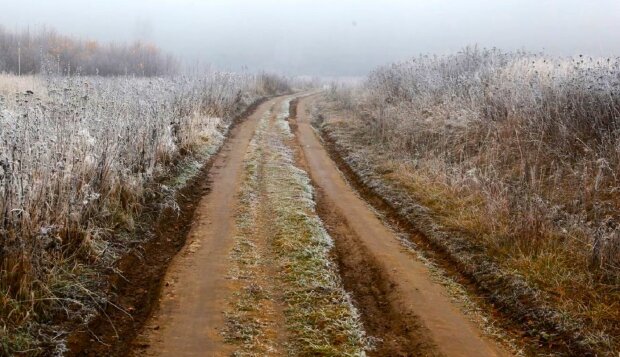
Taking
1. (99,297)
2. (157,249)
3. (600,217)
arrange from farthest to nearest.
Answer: (600,217)
(157,249)
(99,297)

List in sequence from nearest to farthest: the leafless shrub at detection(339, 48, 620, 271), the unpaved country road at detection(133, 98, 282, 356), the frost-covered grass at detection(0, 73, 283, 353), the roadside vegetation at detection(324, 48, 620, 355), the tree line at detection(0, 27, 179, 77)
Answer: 1. the unpaved country road at detection(133, 98, 282, 356)
2. the frost-covered grass at detection(0, 73, 283, 353)
3. the roadside vegetation at detection(324, 48, 620, 355)
4. the leafless shrub at detection(339, 48, 620, 271)
5. the tree line at detection(0, 27, 179, 77)

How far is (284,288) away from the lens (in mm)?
5492

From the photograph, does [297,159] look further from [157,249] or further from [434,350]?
[434,350]

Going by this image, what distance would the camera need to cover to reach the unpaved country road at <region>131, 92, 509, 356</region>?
14.6 ft

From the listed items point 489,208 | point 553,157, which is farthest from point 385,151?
point 489,208

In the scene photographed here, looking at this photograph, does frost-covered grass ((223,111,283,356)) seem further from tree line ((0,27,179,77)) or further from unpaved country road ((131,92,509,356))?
tree line ((0,27,179,77))

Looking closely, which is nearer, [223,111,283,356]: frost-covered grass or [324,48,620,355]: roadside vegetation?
[223,111,283,356]: frost-covered grass

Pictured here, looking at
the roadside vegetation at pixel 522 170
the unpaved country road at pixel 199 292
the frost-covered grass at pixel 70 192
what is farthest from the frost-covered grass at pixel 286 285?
the roadside vegetation at pixel 522 170

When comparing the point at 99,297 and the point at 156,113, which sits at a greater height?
the point at 156,113

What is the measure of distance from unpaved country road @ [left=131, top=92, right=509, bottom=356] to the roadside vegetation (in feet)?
2.73

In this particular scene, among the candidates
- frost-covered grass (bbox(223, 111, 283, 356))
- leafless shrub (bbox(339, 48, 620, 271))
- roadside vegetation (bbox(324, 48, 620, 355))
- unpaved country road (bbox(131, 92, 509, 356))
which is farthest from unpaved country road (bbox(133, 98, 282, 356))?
leafless shrub (bbox(339, 48, 620, 271))

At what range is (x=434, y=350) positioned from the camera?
4.45 m

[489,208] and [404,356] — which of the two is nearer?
[404,356]

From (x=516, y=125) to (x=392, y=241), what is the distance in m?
5.18
